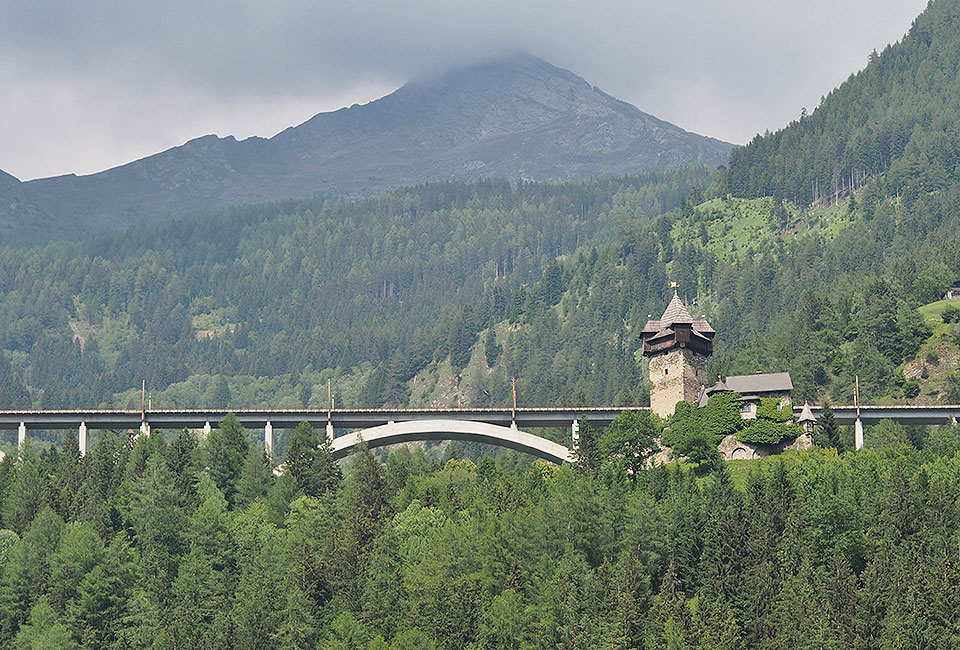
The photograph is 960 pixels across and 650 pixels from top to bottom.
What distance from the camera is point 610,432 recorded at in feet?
426

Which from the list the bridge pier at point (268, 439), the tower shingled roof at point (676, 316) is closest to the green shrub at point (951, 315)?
the tower shingled roof at point (676, 316)

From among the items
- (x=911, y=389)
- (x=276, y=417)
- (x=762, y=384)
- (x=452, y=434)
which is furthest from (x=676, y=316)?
(x=276, y=417)

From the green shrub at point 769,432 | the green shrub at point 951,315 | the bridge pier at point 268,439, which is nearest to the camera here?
the green shrub at point 769,432

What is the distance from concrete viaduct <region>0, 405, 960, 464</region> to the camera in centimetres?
14625

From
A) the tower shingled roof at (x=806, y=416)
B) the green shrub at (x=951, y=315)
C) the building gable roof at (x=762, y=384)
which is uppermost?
the green shrub at (x=951, y=315)

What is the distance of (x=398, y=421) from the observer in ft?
498

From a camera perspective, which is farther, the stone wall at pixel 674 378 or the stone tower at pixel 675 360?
the stone tower at pixel 675 360

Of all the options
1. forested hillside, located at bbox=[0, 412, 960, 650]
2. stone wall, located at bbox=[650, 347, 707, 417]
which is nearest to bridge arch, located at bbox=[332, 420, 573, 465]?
stone wall, located at bbox=[650, 347, 707, 417]

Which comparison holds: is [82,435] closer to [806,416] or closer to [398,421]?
[398,421]

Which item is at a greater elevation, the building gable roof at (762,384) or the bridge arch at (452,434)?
the building gable roof at (762,384)

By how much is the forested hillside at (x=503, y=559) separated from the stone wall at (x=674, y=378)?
51.5 feet

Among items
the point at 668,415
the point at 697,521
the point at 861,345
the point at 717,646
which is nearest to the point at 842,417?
the point at 668,415

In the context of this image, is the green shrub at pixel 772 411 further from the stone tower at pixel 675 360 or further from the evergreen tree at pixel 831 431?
the stone tower at pixel 675 360

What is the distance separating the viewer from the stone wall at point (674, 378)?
13912 cm
